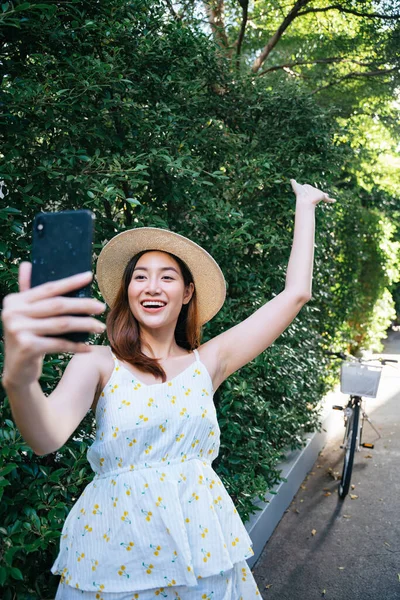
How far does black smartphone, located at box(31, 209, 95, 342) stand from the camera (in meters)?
1.05

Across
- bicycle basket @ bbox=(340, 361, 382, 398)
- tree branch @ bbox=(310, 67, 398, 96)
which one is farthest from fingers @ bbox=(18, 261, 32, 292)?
tree branch @ bbox=(310, 67, 398, 96)

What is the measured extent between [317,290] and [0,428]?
488cm

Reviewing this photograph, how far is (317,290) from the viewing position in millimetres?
6480

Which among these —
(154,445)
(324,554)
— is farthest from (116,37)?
(324,554)

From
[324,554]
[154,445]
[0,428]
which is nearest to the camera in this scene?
[154,445]

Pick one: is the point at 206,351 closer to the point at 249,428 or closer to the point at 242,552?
the point at 242,552

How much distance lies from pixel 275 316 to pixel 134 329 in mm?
473

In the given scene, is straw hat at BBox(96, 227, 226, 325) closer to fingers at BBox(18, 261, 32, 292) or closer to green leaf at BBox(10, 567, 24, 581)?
fingers at BBox(18, 261, 32, 292)

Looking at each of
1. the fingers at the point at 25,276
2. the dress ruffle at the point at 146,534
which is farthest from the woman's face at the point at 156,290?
the fingers at the point at 25,276

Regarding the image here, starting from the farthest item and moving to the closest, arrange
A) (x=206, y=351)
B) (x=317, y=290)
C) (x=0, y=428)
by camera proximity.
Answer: (x=317, y=290) < (x=0, y=428) < (x=206, y=351)

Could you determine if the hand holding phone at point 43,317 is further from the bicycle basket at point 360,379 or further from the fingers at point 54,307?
the bicycle basket at point 360,379

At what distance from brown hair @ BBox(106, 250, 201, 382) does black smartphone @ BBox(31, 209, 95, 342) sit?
79 cm

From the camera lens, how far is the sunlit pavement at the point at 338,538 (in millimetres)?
3883

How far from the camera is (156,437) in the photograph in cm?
172
